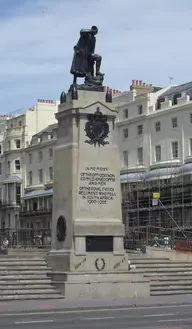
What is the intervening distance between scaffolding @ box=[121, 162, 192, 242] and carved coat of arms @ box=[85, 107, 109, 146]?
137 feet

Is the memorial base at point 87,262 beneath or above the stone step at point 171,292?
above

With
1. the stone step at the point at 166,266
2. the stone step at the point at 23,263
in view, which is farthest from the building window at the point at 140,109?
the stone step at the point at 23,263

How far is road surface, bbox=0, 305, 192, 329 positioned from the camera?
19.8 m

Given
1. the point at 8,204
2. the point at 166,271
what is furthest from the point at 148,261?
the point at 8,204

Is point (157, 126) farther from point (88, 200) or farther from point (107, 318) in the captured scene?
point (107, 318)

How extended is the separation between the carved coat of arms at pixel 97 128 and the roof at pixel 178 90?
171 feet

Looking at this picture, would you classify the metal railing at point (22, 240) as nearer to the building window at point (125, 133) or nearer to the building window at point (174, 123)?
the building window at point (174, 123)

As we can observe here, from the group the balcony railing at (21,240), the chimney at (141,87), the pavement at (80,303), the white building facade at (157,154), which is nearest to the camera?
the pavement at (80,303)

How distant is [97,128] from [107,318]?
10945mm

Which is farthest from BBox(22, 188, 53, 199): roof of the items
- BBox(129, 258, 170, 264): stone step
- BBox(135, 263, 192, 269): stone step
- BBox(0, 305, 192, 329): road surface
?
BBox(0, 305, 192, 329): road surface

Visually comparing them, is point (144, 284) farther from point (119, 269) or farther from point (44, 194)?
point (44, 194)

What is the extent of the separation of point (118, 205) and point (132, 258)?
585 centimetres

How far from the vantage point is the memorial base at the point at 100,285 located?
30.0 metres

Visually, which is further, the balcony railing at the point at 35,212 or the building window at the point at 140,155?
the balcony railing at the point at 35,212
